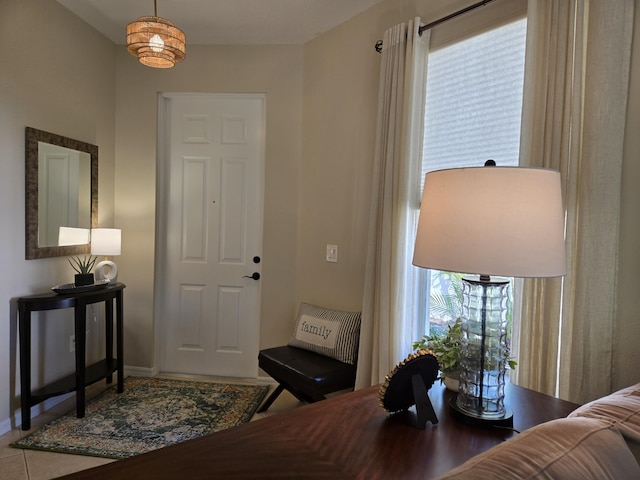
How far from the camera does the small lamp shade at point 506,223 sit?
1065mm

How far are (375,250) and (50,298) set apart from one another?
2.07 meters

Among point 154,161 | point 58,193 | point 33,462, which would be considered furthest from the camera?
point 154,161

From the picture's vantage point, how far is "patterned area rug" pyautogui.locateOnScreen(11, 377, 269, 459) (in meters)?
2.40

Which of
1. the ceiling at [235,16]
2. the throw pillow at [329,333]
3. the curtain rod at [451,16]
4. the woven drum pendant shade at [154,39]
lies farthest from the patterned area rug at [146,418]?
the ceiling at [235,16]

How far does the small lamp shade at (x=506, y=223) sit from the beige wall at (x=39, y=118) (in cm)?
266

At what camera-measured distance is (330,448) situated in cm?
101

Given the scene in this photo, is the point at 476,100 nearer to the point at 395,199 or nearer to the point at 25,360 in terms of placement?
the point at 395,199

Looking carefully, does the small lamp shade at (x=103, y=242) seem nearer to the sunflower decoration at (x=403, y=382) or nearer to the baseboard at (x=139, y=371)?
the baseboard at (x=139, y=371)

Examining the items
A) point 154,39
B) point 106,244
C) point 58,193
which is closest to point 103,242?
point 106,244

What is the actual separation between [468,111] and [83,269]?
2770mm

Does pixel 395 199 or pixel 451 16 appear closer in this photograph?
pixel 451 16

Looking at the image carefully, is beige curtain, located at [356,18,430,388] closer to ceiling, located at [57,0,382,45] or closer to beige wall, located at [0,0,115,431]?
ceiling, located at [57,0,382,45]

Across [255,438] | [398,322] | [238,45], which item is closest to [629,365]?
[398,322]

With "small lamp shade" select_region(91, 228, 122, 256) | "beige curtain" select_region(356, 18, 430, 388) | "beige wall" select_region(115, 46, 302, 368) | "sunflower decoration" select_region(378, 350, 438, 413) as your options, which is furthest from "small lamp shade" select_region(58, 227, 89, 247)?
"sunflower decoration" select_region(378, 350, 438, 413)
